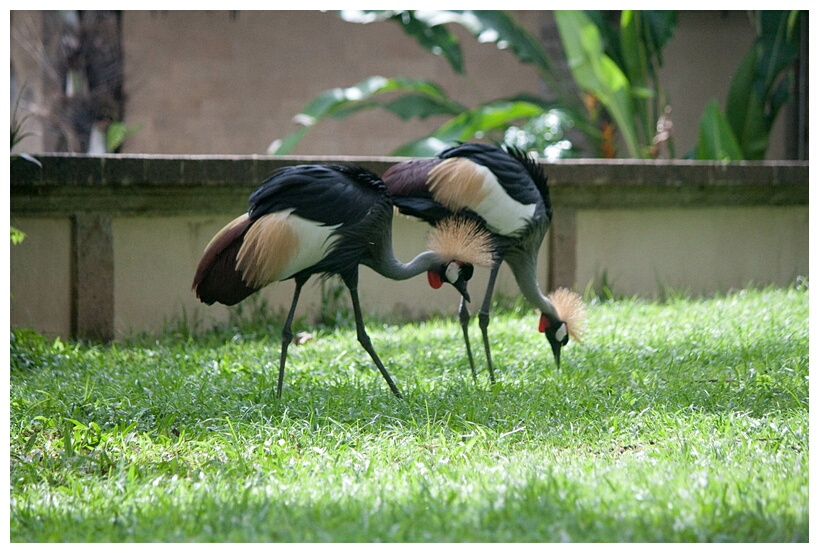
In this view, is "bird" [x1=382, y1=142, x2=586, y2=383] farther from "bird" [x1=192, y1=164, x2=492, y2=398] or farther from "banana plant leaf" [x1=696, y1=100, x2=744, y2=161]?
"banana plant leaf" [x1=696, y1=100, x2=744, y2=161]

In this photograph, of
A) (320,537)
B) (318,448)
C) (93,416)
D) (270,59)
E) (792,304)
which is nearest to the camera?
(320,537)

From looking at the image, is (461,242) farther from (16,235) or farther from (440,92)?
(440,92)

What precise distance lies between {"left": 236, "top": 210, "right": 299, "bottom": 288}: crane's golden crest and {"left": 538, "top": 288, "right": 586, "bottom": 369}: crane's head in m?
1.44

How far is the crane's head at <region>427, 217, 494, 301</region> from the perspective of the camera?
4.30m

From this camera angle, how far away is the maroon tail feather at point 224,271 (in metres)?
4.00

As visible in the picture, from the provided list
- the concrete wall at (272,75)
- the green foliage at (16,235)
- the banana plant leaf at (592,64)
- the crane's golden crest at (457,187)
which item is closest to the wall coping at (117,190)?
the green foliage at (16,235)

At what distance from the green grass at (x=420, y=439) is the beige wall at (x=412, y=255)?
32cm

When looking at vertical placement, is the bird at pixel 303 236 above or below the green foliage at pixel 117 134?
below

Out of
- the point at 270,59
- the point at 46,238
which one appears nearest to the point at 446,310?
the point at 46,238

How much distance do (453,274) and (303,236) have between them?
0.75 meters

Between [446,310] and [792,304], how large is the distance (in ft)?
7.58

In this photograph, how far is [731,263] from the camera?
24.9 ft

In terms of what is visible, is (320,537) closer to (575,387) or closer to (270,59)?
(575,387)

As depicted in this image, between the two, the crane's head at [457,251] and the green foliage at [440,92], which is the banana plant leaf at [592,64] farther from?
the crane's head at [457,251]
